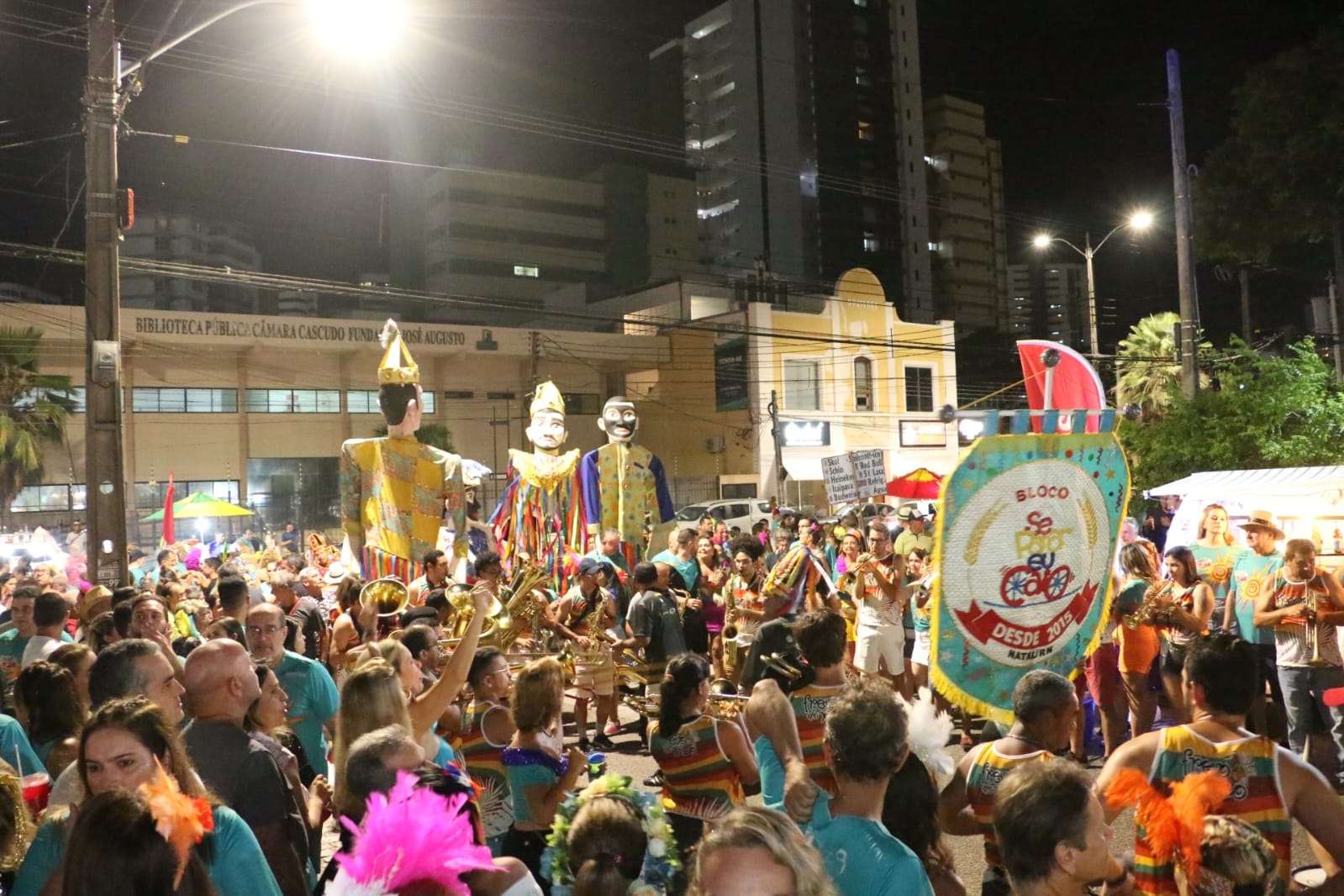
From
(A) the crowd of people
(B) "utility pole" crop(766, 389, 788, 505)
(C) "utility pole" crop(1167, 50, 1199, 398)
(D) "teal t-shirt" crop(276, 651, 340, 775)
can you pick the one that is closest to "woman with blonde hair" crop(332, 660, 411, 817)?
(A) the crowd of people

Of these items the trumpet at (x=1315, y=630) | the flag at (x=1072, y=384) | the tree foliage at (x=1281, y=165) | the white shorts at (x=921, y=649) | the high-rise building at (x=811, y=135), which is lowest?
the white shorts at (x=921, y=649)

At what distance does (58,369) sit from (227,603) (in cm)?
2863

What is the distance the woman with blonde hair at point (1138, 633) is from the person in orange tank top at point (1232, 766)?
4.46 m

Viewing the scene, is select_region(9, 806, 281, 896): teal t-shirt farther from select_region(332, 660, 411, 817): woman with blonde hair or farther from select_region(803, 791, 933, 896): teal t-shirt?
select_region(803, 791, 933, 896): teal t-shirt

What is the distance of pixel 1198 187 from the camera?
81.6 ft

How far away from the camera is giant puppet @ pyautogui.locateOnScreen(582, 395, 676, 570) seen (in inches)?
510

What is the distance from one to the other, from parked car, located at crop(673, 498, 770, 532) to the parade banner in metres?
25.6

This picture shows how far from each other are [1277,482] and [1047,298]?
291 ft

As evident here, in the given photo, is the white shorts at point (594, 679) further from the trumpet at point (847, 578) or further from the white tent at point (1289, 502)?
the white tent at point (1289, 502)

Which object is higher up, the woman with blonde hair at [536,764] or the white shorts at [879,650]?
the woman with blonde hair at [536,764]

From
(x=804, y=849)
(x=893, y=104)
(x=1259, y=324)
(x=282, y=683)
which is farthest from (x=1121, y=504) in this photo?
(x=893, y=104)

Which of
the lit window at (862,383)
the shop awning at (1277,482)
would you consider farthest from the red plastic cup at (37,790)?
the lit window at (862,383)

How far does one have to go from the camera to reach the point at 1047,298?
96.7m

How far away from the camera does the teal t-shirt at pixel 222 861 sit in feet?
9.39
